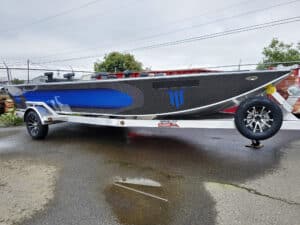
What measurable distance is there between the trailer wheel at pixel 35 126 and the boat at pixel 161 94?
59 centimetres

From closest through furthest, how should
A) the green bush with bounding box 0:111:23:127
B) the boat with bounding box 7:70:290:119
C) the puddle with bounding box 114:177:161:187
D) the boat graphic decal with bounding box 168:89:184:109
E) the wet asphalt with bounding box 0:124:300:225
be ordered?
the wet asphalt with bounding box 0:124:300:225 → the puddle with bounding box 114:177:161:187 → the boat with bounding box 7:70:290:119 → the boat graphic decal with bounding box 168:89:184:109 → the green bush with bounding box 0:111:23:127

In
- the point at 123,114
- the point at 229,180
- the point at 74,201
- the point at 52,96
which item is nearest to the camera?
the point at 74,201

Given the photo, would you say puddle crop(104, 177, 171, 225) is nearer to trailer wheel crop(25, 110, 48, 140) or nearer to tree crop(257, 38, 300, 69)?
trailer wheel crop(25, 110, 48, 140)

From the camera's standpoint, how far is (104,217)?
2707mm

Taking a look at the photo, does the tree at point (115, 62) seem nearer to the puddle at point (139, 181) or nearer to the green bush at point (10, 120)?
the green bush at point (10, 120)

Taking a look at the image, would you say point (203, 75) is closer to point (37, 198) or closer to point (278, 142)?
point (278, 142)

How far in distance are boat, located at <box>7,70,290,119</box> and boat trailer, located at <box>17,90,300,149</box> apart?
0.38 ft

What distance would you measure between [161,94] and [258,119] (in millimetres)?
1688

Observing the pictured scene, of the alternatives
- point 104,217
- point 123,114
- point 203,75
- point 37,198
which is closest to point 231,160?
point 203,75

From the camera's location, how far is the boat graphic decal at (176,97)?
14.6 feet

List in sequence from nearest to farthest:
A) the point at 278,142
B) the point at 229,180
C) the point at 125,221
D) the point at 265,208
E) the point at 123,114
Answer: the point at 125,221
the point at 265,208
the point at 229,180
the point at 123,114
the point at 278,142

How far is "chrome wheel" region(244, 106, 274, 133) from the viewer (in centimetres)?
400

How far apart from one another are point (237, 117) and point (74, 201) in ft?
9.10

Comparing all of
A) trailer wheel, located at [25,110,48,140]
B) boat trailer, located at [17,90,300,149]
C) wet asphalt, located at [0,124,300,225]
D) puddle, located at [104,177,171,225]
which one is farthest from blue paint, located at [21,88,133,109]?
puddle, located at [104,177,171,225]
